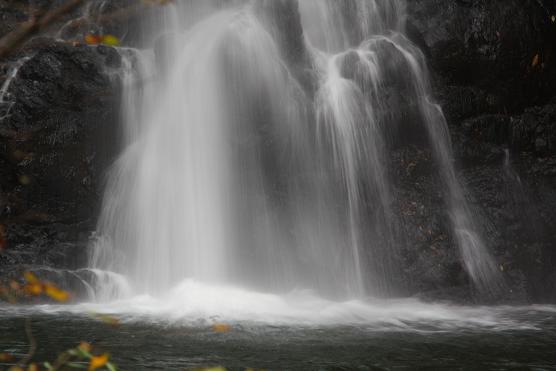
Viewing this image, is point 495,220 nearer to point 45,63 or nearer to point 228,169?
point 228,169

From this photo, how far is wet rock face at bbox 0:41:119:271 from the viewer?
38.5 ft

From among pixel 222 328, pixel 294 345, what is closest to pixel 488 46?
pixel 294 345

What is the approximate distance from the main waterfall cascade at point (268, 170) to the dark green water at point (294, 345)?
11.4 feet

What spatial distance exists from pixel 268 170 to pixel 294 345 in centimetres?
644

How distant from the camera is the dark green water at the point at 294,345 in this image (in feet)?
18.3

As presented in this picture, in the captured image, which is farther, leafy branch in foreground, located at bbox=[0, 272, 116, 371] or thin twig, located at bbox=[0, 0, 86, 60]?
leafy branch in foreground, located at bbox=[0, 272, 116, 371]

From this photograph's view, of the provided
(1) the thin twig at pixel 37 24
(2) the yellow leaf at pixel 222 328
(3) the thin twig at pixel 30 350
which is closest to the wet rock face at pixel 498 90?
(2) the yellow leaf at pixel 222 328

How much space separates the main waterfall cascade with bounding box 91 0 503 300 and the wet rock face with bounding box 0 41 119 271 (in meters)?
0.57

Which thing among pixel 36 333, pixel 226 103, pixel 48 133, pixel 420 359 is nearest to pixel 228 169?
pixel 226 103

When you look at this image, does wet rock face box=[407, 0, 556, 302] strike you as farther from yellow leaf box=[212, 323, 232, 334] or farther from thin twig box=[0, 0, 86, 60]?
thin twig box=[0, 0, 86, 60]

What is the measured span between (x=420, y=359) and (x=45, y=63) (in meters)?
11.4

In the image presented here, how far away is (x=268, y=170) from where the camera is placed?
12.3 m

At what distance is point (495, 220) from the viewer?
1200cm

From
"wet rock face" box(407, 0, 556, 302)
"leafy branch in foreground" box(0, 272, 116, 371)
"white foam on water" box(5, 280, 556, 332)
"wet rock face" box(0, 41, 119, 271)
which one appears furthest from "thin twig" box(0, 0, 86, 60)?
"wet rock face" box(407, 0, 556, 302)
